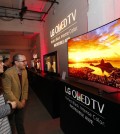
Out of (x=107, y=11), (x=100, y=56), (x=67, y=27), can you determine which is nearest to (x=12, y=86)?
(x=100, y=56)

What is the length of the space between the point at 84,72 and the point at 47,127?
1552mm

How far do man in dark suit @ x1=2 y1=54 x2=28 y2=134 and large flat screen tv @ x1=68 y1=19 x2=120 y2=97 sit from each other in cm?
90

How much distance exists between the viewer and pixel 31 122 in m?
3.18

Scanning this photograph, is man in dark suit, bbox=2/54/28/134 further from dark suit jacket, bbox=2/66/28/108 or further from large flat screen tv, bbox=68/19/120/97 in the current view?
large flat screen tv, bbox=68/19/120/97

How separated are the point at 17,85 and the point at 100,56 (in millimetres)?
1307

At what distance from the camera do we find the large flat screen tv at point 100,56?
1.50 meters

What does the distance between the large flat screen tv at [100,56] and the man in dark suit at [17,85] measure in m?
0.90

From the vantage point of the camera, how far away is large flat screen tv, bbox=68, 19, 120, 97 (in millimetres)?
1495

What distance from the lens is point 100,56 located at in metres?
1.74

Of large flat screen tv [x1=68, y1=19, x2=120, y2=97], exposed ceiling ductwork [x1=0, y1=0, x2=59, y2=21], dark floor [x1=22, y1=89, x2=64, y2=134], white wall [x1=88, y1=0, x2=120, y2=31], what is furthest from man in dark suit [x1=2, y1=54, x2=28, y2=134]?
exposed ceiling ductwork [x1=0, y1=0, x2=59, y2=21]

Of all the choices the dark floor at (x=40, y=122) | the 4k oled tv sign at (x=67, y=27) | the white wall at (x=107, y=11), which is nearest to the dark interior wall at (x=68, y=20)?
the 4k oled tv sign at (x=67, y=27)

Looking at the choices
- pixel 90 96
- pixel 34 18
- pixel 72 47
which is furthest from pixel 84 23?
pixel 34 18

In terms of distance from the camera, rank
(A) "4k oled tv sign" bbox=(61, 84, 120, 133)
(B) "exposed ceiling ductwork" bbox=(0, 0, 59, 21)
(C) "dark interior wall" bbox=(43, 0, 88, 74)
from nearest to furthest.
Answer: (A) "4k oled tv sign" bbox=(61, 84, 120, 133), (C) "dark interior wall" bbox=(43, 0, 88, 74), (B) "exposed ceiling ductwork" bbox=(0, 0, 59, 21)

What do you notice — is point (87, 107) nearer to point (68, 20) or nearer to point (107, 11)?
point (107, 11)
